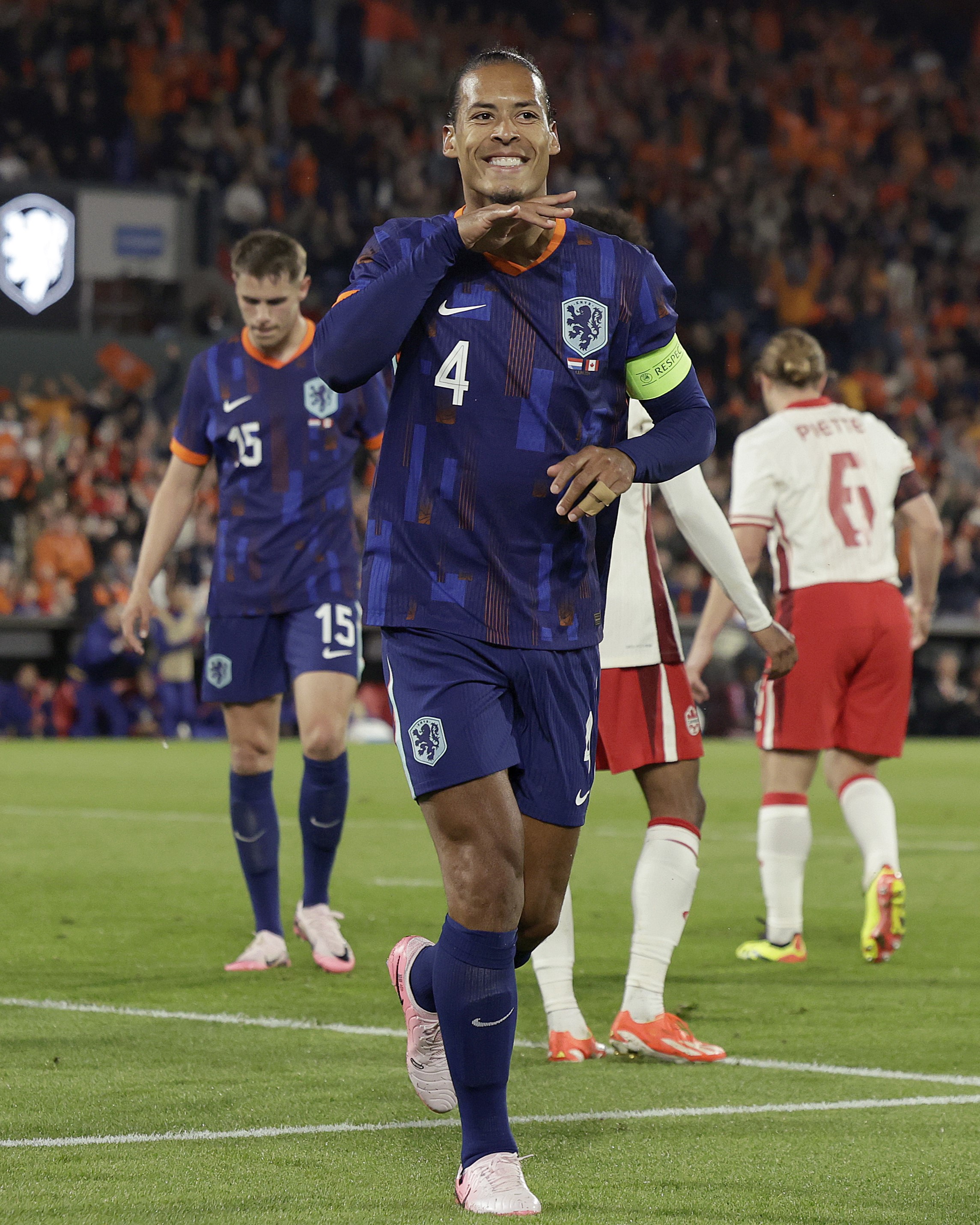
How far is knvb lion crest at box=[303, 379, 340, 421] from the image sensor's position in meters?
6.72

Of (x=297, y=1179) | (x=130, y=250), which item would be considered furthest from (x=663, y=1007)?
(x=130, y=250)

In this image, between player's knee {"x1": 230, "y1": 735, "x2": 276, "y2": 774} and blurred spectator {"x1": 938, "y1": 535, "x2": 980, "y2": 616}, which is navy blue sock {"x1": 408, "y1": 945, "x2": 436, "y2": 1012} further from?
blurred spectator {"x1": 938, "y1": 535, "x2": 980, "y2": 616}

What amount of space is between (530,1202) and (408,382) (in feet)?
5.22

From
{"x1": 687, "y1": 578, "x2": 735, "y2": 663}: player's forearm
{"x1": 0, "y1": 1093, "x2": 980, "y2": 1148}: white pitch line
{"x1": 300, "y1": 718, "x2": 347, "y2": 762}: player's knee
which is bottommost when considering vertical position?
{"x1": 0, "y1": 1093, "x2": 980, "y2": 1148}: white pitch line

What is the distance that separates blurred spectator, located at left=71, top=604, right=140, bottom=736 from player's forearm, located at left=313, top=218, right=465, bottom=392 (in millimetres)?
14471

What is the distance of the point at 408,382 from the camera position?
12.3 feet

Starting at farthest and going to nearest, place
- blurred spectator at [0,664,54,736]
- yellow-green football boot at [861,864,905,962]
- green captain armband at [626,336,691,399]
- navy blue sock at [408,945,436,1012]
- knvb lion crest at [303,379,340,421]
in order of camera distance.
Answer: blurred spectator at [0,664,54,736], yellow-green football boot at [861,864,905,962], knvb lion crest at [303,379,340,421], navy blue sock at [408,945,436,1012], green captain armband at [626,336,691,399]

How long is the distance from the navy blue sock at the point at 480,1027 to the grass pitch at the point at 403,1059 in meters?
0.15

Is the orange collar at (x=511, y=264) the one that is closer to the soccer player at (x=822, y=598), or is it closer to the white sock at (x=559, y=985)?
the white sock at (x=559, y=985)

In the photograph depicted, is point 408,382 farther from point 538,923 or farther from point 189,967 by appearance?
point 189,967

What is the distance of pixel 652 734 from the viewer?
5.28 m

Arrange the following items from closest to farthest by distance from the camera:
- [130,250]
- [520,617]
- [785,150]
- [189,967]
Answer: [520,617]
[189,967]
[130,250]
[785,150]

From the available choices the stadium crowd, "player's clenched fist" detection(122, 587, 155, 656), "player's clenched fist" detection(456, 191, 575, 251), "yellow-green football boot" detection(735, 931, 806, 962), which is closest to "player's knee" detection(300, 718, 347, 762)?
"player's clenched fist" detection(122, 587, 155, 656)

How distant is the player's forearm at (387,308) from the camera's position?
11.8 feet
